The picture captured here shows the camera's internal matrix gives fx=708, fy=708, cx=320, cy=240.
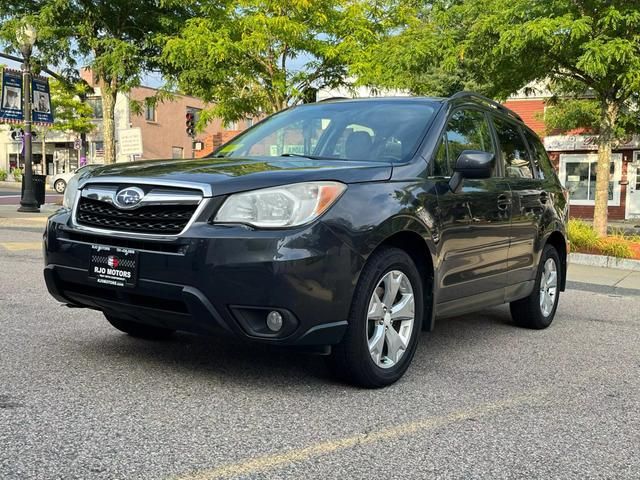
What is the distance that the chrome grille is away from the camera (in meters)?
3.51

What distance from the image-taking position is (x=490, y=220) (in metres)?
4.84

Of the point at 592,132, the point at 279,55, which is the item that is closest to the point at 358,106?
the point at 279,55

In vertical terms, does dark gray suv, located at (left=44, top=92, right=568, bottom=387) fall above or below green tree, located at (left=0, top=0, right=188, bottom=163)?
below

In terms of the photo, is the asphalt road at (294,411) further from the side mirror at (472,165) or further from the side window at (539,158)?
the side window at (539,158)

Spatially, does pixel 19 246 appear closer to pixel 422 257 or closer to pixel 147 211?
pixel 147 211

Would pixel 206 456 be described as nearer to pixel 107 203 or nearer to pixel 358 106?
pixel 107 203

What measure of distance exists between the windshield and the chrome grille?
1.19 m

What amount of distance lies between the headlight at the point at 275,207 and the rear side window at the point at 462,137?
1.17 meters

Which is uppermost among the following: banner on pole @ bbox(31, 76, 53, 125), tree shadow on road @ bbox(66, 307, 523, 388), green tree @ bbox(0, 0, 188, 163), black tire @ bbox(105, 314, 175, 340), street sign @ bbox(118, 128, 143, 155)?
green tree @ bbox(0, 0, 188, 163)

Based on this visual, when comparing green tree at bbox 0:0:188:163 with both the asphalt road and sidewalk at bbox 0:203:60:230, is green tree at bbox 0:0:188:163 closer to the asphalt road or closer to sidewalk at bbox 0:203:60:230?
sidewalk at bbox 0:203:60:230

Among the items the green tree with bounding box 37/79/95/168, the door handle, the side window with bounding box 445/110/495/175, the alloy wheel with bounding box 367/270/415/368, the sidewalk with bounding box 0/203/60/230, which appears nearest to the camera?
the alloy wheel with bounding box 367/270/415/368

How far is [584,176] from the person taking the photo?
26.4 m

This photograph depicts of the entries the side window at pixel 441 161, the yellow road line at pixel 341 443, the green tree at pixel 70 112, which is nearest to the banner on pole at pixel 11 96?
the side window at pixel 441 161

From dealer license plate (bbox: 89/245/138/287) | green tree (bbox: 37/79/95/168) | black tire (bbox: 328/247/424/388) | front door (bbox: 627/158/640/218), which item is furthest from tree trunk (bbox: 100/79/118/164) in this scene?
green tree (bbox: 37/79/95/168)
